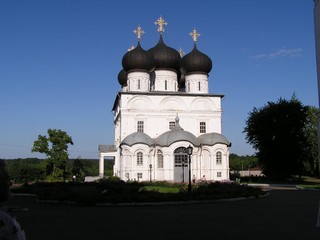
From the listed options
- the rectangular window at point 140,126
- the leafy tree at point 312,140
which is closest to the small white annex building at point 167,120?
the rectangular window at point 140,126

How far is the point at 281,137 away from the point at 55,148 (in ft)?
92.9

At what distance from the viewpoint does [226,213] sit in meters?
14.0

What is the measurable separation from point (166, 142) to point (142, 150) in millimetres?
2560

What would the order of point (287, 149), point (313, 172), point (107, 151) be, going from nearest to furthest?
point (287, 149) → point (107, 151) → point (313, 172)

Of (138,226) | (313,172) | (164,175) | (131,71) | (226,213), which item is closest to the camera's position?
(138,226)

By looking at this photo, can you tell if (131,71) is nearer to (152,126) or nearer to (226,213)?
(152,126)

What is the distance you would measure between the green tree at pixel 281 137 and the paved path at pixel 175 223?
25550 mm

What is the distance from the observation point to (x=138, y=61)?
140 ft

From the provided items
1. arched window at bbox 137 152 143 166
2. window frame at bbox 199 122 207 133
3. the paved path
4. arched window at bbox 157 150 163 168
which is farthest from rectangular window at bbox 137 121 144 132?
the paved path

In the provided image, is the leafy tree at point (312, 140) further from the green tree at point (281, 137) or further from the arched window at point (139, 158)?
the arched window at point (139, 158)

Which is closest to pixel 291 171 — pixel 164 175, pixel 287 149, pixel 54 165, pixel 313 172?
pixel 287 149

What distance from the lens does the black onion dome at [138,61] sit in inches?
1687

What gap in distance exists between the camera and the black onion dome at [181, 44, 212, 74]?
4475 cm

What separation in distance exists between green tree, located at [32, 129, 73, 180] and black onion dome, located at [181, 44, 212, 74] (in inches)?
727
